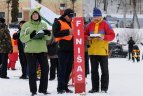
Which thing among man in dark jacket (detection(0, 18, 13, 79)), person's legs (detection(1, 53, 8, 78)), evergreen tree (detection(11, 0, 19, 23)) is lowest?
person's legs (detection(1, 53, 8, 78))

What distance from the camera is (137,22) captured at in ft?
223

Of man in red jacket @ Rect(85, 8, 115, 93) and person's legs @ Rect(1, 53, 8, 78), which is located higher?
man in red jacket @ Rect(85, 8, 115, 93)

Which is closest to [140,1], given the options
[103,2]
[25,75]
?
[103,2]

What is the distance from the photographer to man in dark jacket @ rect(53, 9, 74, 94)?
11258 mm

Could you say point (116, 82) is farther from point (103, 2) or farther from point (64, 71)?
point (103, 2)

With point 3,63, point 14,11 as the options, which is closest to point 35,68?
point 3,63

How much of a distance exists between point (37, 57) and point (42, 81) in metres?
0.51

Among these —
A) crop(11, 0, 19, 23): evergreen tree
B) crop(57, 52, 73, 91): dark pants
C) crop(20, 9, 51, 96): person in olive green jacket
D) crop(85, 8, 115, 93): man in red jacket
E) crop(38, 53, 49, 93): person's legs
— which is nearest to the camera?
crop(20, 9, 51, 96): person in olive green jacket

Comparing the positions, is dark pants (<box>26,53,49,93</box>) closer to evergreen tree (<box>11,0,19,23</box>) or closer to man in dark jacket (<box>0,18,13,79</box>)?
man in dark jacket (<box>0,18,13,79</box>)

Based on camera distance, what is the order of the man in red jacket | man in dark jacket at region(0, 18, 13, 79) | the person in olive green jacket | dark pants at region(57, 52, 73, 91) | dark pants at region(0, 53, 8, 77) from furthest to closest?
dark pants at region(0, 53, 8, 77) < man in dark jacket at region(0, 18, 13, 79) < dark pants at region(57, 52, 73, 91) < the man in red jacket < the person in olive green jacket

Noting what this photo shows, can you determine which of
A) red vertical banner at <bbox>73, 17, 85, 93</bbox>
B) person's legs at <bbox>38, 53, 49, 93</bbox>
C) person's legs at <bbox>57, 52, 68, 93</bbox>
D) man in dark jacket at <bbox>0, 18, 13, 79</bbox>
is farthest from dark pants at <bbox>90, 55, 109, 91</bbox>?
man in dark jacket at <bbox>0, 18, 13, 79</bbox>

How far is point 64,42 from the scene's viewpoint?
448 inches

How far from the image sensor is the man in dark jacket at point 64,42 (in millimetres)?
11258

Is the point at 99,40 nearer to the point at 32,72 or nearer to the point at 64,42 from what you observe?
the point at 64,42
